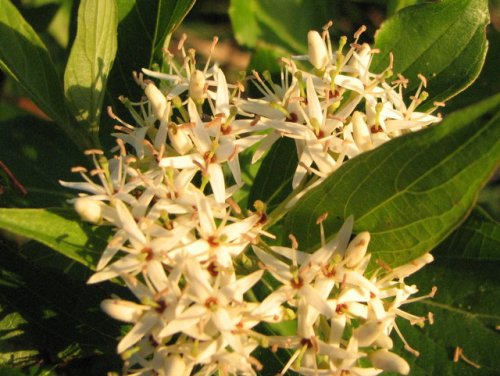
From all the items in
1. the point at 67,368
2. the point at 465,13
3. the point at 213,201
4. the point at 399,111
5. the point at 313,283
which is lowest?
the point at 67,368

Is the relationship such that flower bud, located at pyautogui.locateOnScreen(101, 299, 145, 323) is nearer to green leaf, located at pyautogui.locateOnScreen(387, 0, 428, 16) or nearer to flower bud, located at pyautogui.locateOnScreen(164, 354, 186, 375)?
flower bud, located at pyautogui.locateOnScreen(164, 354, 186, 375)

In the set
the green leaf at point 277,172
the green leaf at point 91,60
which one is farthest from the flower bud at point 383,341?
the green leaf at point 91,60

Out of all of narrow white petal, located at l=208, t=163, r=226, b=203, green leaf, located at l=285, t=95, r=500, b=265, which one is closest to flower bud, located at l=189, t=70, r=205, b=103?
narrow white petal, located at l=208, t=163, r=226, b=203

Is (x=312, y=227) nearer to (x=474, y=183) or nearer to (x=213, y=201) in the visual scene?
(x=213, y=201)

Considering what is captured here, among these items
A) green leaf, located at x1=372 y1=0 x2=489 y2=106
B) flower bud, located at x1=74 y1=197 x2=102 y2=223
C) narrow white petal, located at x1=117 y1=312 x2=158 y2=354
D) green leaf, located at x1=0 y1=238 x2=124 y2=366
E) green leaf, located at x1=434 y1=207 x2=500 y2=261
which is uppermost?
green leaf, located at x1=372 y1=0 x2=489 y2=106

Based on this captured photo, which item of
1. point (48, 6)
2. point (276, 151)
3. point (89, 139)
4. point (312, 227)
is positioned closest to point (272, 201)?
point (276, 151)

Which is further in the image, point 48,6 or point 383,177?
point 48,6
